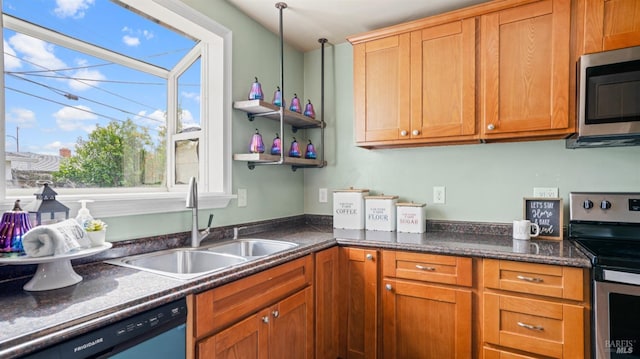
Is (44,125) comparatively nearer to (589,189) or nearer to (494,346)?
(494,346)

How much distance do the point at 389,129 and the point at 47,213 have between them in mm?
1820

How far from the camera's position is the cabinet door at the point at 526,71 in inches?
70.0

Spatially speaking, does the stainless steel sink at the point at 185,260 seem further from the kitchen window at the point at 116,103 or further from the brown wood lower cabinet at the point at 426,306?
the brown wood lower cabinet at the point at 426,306

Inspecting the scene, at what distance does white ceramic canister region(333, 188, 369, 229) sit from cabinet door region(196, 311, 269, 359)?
1.12 metres

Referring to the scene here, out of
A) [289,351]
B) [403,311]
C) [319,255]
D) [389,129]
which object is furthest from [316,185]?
[289,351]

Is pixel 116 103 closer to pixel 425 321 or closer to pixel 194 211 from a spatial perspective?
pixel 194 211

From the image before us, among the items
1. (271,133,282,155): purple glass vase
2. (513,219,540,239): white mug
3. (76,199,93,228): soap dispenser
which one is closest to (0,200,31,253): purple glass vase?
(76,199,93,228): soap dispenser

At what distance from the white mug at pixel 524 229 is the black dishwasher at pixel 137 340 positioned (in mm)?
1811

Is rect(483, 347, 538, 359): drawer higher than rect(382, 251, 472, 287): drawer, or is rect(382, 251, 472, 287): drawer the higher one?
rect(382, 251, 472, 287): drawer

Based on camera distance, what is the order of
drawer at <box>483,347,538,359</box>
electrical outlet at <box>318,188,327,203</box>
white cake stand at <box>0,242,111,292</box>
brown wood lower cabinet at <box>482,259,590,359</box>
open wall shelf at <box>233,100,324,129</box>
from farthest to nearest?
1. electrical outlet at <box>318,188,327,203</box>
2. open wall shelf at <box>233,100,324,129</box>
3. drawer at <box>483,347,538,359</box>
4. brown wood lower cabinet at <box>482,259,590,359</box>
5. white cake stand at <box>0,242,111,292</box>

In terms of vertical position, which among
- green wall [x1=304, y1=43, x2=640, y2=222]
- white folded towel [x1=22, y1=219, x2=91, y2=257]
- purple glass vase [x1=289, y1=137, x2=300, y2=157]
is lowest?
white folded towel [x1=22, y1=219, x2=91, y2=257]

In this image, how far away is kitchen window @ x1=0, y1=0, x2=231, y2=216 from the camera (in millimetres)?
1396

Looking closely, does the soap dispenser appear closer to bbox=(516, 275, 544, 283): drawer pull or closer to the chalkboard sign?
bbox=(516, 275, 544, 283): drawer pull

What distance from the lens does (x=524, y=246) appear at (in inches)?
69.8
